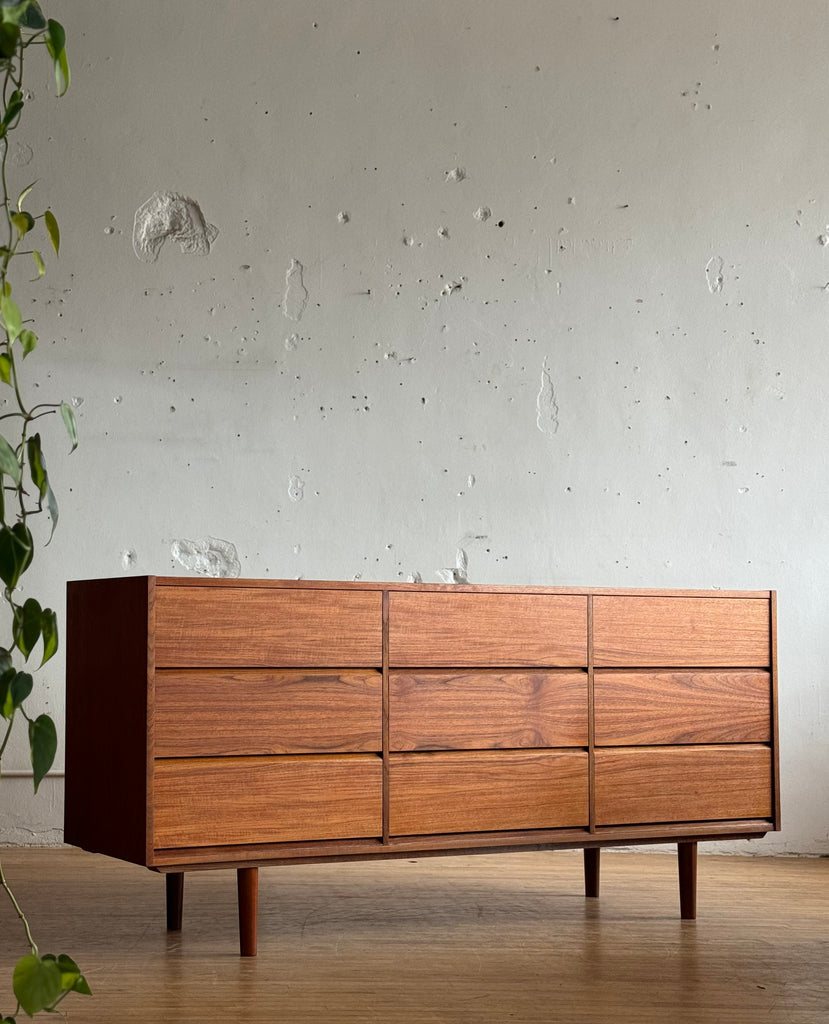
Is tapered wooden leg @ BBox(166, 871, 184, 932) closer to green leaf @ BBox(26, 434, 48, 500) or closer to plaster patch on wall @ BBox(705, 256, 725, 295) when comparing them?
green leaf @ BBox(26, 434, 48, 500)

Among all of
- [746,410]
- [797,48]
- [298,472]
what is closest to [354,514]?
[298,472]

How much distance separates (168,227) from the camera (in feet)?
13.0

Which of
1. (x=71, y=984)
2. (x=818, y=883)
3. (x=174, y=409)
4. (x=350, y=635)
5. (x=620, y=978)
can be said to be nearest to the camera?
Answer: (x=71, y=984)

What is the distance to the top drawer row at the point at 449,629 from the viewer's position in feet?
7.75

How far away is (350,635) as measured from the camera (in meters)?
2.50

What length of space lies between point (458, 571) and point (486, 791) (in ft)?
4.62

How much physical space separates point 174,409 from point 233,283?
0.47m

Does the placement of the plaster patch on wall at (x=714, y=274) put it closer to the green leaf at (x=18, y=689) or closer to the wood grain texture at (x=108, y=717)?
the wood grain texture at (x=108, y=717)

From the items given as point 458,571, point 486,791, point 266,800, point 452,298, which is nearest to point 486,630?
point 486,791

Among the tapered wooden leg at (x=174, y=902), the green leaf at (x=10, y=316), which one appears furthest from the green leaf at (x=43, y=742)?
the tapered wooden leg at (x=174, y=902)

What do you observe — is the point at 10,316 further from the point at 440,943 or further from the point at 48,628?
the point at 440,943

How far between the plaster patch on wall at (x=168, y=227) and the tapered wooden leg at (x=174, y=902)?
2110mm

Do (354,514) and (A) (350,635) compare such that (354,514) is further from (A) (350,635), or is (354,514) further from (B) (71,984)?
(B) (71,984)

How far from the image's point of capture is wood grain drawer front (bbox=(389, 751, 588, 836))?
2.52 metres
